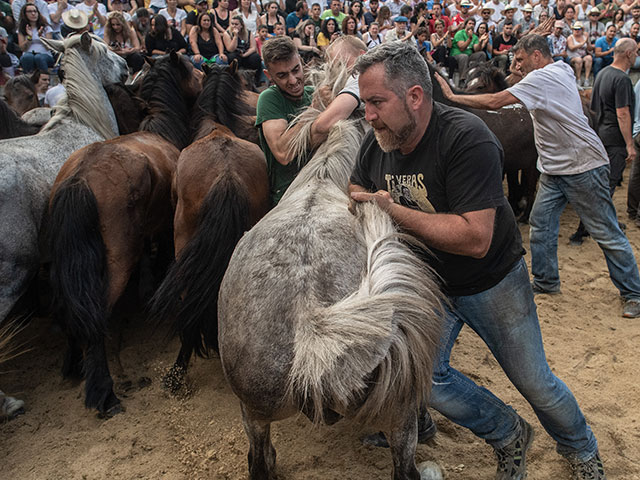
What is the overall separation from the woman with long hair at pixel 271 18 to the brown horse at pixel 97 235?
8124mm

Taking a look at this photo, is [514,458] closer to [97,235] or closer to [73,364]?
[97,235]

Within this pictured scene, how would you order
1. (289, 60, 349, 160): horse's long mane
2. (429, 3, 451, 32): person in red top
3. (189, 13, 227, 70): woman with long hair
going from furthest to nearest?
(429, 3, 451, 32): person in red top → (189, 13, 227, 70): woman with long hair → (289, 60, 349, 160): horse's long mane

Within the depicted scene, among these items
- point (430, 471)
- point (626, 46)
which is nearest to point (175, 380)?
point (430, 471)

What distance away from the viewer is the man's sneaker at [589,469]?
2.58 m

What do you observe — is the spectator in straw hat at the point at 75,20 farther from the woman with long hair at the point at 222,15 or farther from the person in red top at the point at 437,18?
the person in red top at the point at 437,18

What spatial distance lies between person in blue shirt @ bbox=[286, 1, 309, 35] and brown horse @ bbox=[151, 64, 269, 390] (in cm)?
897

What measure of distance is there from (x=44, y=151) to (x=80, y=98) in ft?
2.84

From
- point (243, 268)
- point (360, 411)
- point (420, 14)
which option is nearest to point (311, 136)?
A: point (243, 268)

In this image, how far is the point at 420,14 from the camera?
12.5 m

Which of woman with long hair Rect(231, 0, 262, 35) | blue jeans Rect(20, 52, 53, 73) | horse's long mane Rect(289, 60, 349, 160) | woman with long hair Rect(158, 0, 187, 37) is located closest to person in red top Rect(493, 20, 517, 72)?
woman with long hair Rect(231, 0, 262, 35)

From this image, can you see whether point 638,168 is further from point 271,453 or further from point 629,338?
point 271,453

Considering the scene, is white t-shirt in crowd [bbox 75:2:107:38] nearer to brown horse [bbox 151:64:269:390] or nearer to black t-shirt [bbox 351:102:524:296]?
brown horse [bbox 151:64:269:390]

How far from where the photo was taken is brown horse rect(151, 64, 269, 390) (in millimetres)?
3396

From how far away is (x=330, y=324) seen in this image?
5.67ft
